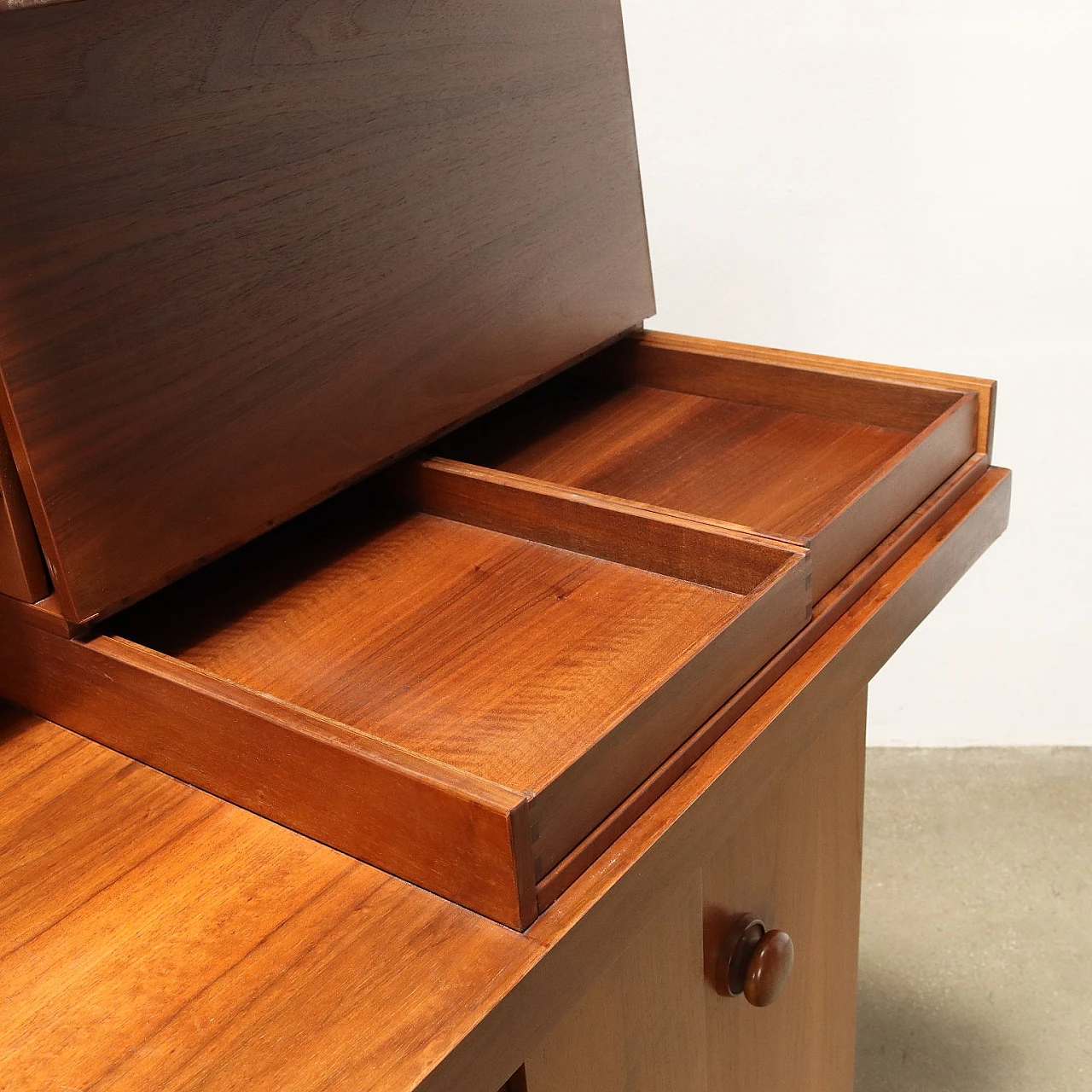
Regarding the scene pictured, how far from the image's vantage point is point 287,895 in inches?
24.8

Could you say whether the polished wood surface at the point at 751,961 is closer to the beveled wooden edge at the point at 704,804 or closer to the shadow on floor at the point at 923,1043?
the beveled wooden edge at the point at 704,804

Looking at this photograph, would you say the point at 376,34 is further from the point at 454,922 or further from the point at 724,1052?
the point at 724,1052

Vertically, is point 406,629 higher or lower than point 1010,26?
lower

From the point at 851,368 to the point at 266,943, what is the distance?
649 millimetres

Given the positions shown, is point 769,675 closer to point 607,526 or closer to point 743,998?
point 607,526

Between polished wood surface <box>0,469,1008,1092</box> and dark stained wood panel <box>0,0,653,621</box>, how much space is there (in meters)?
0.12

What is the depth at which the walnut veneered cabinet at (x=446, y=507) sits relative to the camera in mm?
644

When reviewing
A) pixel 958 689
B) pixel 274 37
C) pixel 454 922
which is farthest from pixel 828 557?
pixel 958 689

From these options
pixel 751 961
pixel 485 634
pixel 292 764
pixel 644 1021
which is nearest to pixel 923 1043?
pixel 751 961

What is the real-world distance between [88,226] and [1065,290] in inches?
60.0

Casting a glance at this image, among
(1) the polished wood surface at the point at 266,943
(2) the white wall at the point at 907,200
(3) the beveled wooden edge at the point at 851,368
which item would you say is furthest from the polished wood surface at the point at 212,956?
(2) the white wall at the point at 907,200

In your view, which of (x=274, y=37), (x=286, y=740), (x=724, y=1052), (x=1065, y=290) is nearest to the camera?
(x=286, y=740)

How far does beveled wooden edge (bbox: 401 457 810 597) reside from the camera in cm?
79

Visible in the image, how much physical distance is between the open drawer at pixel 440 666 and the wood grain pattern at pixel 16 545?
32mm
